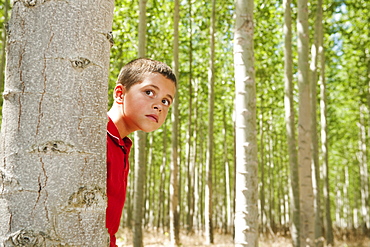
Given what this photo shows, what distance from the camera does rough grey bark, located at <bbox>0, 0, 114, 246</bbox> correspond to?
0.91 metres

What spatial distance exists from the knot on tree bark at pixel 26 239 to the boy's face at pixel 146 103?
629 millimetres

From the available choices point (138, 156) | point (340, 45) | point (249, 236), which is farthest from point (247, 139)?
point (340, 45)

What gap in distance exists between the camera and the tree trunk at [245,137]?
3.76 m

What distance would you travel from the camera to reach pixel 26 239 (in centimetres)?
89

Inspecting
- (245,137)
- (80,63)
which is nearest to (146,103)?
(80,63)

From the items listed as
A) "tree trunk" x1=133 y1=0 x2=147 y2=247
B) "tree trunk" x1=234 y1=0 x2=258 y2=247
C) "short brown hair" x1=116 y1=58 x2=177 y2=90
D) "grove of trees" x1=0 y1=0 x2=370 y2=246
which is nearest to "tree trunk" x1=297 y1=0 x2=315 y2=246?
"grove of trees" x1=0 y1=0 x2=370 y2=246

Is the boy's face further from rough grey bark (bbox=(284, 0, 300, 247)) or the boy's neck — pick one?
rough grey bark (bbox=(284, 0, 300, 247))

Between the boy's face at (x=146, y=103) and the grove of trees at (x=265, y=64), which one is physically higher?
the grove of trees at (x=265, y=64)

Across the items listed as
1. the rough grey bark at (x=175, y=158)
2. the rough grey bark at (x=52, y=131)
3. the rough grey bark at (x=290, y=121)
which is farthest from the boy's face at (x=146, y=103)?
the rough grey bark at (x=175, y=158)

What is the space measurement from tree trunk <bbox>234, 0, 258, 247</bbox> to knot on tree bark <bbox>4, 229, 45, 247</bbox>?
3.05m

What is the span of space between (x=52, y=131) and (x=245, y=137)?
3084 mm

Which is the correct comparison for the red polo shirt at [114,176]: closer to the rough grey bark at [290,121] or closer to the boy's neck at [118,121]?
the boy's neck at [118,121]

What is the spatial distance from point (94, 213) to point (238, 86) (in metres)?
3.19

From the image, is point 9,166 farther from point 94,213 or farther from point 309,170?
point 309,170
